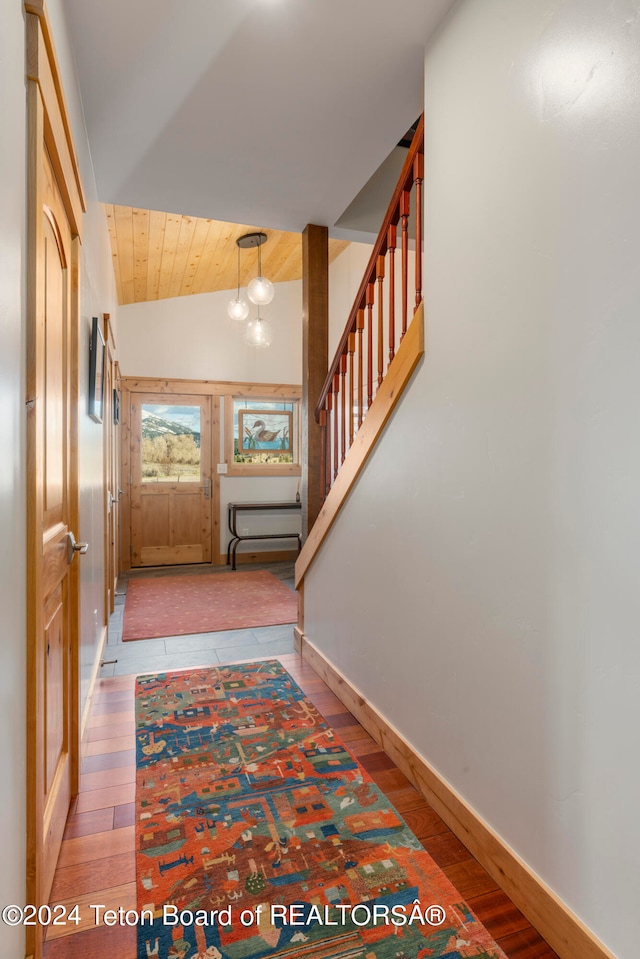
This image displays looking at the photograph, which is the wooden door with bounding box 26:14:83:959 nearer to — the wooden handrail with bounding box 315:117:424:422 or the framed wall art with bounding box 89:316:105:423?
the framed wall art with bounding box 89:316:105:423

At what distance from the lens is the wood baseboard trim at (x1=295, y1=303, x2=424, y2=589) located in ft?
6.54

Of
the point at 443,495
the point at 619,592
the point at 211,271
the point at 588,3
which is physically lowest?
the point at 619,592

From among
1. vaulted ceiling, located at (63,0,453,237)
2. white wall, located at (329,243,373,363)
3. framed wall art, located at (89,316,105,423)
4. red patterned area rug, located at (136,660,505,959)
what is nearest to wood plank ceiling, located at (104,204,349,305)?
white wall, located at (329,243,373,363)

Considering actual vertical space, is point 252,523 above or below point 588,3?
below

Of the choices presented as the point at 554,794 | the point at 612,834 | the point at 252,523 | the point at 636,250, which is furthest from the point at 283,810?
the point at 252,523

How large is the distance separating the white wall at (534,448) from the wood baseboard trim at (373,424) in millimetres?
75

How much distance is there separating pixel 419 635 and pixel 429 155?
171 cm

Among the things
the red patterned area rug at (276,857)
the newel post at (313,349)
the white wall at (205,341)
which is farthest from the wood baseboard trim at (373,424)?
the white wall at (205,341)

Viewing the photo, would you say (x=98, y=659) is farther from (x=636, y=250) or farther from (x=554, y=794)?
(x=636, y=250)

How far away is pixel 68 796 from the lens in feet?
6.05

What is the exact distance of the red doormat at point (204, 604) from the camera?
4047 millimetres

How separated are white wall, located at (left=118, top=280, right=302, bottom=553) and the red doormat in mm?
1251

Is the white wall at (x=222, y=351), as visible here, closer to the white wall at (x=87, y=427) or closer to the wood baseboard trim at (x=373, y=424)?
the white wall at (x=87, y=427)

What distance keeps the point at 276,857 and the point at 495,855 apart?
63 cm
